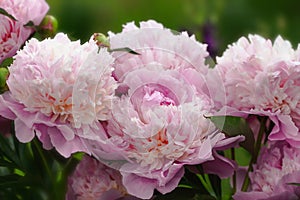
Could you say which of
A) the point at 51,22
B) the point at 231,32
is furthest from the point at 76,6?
the point at 51,22

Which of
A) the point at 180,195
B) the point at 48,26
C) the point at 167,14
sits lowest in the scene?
the point at 180,195

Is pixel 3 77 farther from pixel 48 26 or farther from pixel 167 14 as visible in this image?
pixel 167 14

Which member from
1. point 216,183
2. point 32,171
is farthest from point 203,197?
point 32,171

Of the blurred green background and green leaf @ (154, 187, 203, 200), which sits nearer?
green leaf @ (154, 187, 203, 200)

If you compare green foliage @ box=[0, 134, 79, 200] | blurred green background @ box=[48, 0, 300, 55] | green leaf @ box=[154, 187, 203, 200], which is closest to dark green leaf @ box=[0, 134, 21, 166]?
green foliage @ box=[0, 134, 79, 200]

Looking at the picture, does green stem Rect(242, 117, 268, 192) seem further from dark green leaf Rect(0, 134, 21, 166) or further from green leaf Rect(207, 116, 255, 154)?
dark green leaf Rect(0, 134, 21, 166)

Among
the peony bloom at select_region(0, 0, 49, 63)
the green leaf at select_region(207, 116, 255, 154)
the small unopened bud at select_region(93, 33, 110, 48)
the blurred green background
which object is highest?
the blurred green background
